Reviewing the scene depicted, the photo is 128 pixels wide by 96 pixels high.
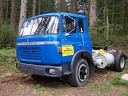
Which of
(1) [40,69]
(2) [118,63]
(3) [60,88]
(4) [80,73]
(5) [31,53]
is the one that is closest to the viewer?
(1) [40,69]

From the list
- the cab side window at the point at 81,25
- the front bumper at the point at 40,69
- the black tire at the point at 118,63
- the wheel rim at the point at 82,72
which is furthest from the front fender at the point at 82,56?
the black tire at the point at 118,63

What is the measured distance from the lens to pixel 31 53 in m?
5.99

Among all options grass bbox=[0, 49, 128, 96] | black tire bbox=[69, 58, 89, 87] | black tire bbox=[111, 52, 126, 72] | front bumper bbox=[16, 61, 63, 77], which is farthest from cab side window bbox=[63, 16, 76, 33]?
black tire bbox=[111, 52, 126, 72]

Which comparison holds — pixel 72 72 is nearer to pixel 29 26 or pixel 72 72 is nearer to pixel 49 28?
pixel 49 28

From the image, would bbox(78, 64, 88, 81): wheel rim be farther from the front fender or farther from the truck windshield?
the truck windshield

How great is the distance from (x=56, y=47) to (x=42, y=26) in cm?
101

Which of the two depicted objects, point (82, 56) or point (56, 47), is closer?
point (56, 47)

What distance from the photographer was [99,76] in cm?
786

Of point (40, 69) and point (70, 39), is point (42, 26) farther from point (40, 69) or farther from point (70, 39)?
point (40, 69)

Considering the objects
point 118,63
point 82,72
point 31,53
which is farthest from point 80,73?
point 118,63

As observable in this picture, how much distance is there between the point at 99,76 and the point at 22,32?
3562 millimetres

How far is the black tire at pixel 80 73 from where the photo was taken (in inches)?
238

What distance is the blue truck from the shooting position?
5.55 meters

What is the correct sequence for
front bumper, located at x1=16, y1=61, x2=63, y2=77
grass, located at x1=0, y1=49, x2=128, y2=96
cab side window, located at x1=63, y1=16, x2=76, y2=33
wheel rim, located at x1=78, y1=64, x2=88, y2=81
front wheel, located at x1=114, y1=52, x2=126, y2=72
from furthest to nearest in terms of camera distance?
front wheel, located at x1=114, y1=52, x2=126, y2=72
wheel rim, located at x1=78, y1=64, x2=88, y2=81
cab side window, located at x1=63, y1=16, x2=76, y2=33
grass, located at x1=0, y1=49, x2=128, y2=96
front bumper, located at x1=16, y1=61, x2=63, y2=77
